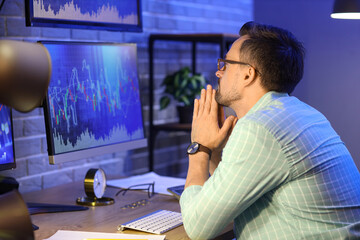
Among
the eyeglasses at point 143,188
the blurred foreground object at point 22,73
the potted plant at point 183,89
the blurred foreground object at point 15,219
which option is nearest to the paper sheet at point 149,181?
the eyeglasses at point 143,188

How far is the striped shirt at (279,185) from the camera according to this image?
51.3 inches

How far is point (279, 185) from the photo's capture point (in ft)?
4.48

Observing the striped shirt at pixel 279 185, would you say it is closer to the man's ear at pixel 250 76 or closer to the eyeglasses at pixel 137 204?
the man's ear at pixel 250 76

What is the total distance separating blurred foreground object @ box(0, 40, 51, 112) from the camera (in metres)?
0.82

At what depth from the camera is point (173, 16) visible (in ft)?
9.39

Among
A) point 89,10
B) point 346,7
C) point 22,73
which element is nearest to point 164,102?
point 89,10

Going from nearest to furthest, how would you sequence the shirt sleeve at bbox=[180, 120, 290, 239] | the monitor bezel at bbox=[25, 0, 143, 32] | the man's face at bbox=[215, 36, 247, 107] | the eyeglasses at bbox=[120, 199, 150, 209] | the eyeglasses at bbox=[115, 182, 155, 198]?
the shirt sleeve at bbox=[180, 120, 290, 239] → the man's face at bbox=[215, 36, 247, 107] → the monitor bezel at bbox=[25, 0, 143, 32] → the eyeglasses at bbox=[120, 199, 150, 209] → the eyeglasses at bbox=[115, 182, 155, 198]

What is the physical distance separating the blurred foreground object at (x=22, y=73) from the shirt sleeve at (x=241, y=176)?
1.90 feet

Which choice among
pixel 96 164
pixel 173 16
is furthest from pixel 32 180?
pixel 173 16

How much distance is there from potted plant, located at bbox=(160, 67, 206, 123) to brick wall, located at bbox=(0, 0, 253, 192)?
91 mm

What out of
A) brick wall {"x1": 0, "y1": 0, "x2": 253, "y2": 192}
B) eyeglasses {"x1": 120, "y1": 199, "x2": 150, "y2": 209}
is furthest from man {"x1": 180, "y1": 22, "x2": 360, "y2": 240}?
brick wall {"x1": 0, "y1": 0, "x2": 253, "y2": 192}

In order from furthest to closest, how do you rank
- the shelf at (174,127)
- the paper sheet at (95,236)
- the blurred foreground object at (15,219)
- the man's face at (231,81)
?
the shelf at (174,127) → the man's face at (231,81) → the paper sheet at (95,236) → the blurred foreground object at (15,219)

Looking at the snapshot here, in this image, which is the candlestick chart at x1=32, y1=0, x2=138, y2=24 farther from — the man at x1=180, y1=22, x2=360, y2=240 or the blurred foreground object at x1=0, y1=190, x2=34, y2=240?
the blurred foreground object at x1=0, y1=190, x2=34, y2=240

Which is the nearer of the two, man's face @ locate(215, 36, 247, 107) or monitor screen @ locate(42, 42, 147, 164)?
man's face @ locate(215, 36, 247, 107)
